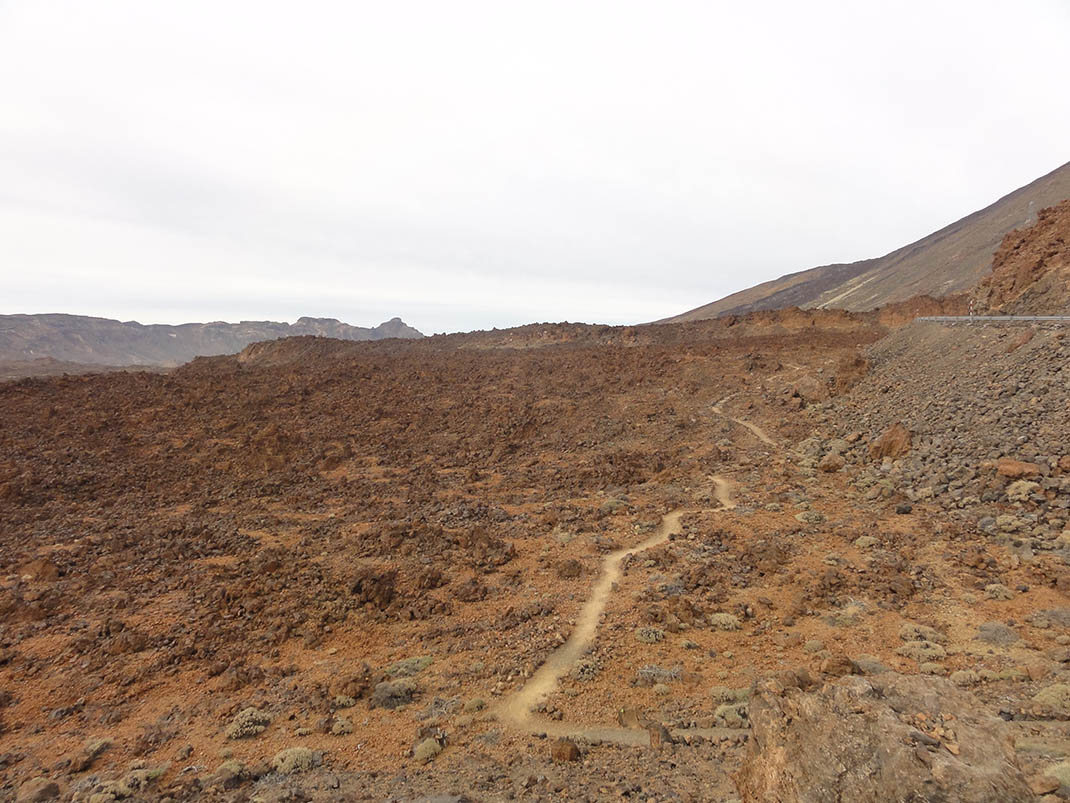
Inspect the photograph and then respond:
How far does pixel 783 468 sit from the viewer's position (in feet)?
60.3

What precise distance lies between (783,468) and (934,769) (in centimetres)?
1555

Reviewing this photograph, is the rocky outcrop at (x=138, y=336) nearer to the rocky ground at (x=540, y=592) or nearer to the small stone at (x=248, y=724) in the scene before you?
the rocky ground at (x=540, y=592)

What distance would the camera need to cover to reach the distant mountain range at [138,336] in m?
112

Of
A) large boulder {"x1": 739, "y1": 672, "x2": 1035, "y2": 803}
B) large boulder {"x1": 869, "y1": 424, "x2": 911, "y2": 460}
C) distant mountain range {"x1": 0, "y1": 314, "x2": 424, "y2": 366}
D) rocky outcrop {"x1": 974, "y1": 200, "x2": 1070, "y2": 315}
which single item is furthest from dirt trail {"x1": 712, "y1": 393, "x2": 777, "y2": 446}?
distant mountain range {"x1": 0, "y1": 314, "x2": 424, "y2": 366}

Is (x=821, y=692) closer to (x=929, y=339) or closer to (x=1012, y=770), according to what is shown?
(x=1012, y=770)

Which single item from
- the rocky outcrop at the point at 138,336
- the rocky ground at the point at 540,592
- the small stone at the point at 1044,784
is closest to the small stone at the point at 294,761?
the rocky ground at the point at 540,592

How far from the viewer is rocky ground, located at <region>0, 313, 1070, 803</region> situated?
665cm

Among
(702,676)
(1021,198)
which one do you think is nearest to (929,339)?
(702,676)

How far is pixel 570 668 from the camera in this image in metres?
8.97

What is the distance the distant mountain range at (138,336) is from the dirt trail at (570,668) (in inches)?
4985

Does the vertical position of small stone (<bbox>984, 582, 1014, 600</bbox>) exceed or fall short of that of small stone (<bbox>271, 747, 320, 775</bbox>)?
it exceeds it

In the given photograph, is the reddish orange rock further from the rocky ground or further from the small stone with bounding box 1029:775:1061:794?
the small stone with bounding box 1029:775:1061:794

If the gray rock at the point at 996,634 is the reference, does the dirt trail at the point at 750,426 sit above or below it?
above

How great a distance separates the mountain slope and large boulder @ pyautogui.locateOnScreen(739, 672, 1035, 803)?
59.1m
